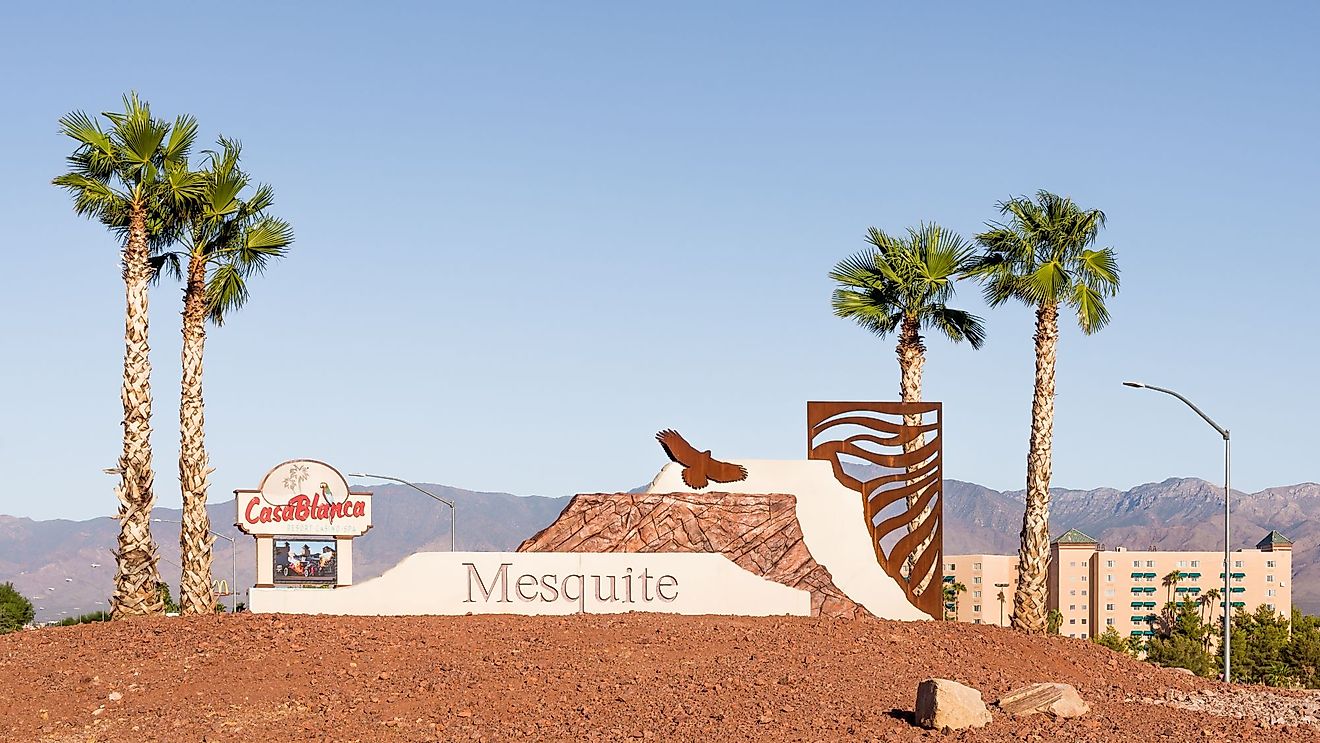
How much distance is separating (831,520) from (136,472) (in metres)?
14.3

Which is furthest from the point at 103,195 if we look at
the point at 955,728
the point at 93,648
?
the point at 955,728

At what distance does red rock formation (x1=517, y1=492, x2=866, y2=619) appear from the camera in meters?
29.0

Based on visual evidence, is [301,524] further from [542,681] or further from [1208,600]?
[1208,600]

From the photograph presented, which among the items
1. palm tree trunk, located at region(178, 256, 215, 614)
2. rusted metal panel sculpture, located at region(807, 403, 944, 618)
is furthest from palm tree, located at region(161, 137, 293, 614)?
rusted metal panel sculpture, located at region(807, 403, 944, 618)

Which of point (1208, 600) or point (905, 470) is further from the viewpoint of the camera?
point (1208, 600)

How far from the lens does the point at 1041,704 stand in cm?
1895

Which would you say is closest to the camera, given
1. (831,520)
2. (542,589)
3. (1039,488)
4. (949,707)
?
(949,707)

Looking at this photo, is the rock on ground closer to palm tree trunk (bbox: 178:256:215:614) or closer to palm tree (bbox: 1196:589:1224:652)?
palm tree trunk (bbox: 178:256:215:614)

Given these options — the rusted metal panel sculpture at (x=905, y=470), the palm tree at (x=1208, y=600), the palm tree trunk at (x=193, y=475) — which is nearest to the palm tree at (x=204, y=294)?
the palm tree trunk at (x=193, y=475)

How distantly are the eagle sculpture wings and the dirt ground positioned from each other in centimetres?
557

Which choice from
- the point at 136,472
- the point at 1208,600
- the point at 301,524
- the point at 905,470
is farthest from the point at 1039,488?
the point at 1208,600

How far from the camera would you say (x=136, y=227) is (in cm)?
3084

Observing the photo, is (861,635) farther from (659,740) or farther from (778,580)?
(659,740)

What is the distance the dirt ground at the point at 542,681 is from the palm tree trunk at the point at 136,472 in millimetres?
3455
